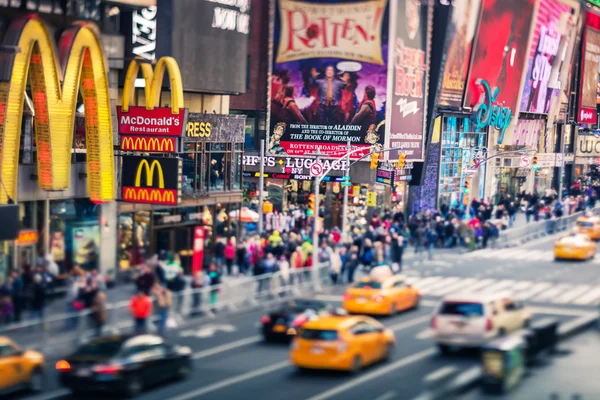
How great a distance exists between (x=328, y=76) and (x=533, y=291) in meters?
30.1

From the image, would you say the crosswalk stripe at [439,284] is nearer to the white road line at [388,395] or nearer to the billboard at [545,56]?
the white road line at [388,395]

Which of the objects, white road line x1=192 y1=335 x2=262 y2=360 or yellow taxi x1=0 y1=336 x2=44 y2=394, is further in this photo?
white road line x1=192 y1=335 x2=262 y2=360

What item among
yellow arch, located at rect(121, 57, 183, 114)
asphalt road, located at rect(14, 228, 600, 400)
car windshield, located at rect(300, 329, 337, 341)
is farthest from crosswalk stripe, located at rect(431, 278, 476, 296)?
car windshield, located at rect(300, 329, 337, 341)

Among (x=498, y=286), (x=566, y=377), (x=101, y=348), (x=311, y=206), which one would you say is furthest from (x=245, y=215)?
(x=101, y=348)

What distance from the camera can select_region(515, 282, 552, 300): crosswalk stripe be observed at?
42.4 meters

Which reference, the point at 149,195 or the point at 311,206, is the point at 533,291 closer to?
the point at 149,195

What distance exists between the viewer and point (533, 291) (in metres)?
43.7

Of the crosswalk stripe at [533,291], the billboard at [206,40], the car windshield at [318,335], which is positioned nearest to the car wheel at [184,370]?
the car windshield at [318,335]

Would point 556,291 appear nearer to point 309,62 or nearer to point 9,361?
point 9,361

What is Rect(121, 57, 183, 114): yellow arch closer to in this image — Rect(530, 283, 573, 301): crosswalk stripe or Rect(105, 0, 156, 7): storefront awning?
Rect(105, 0, 156, 7): storefront awning

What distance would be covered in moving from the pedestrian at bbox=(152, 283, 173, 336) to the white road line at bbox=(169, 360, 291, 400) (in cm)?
443

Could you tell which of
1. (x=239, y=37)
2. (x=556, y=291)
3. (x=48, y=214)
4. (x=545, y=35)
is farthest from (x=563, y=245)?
(x=545, y=35)

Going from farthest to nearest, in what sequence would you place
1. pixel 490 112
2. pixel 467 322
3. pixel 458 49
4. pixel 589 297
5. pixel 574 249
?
1. pixel 490 112
2. pixel 458 49
3. pixel 574 249
4. pixel 589 297
5. pixel 467 322

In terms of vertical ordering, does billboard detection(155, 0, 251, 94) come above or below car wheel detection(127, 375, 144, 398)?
above
